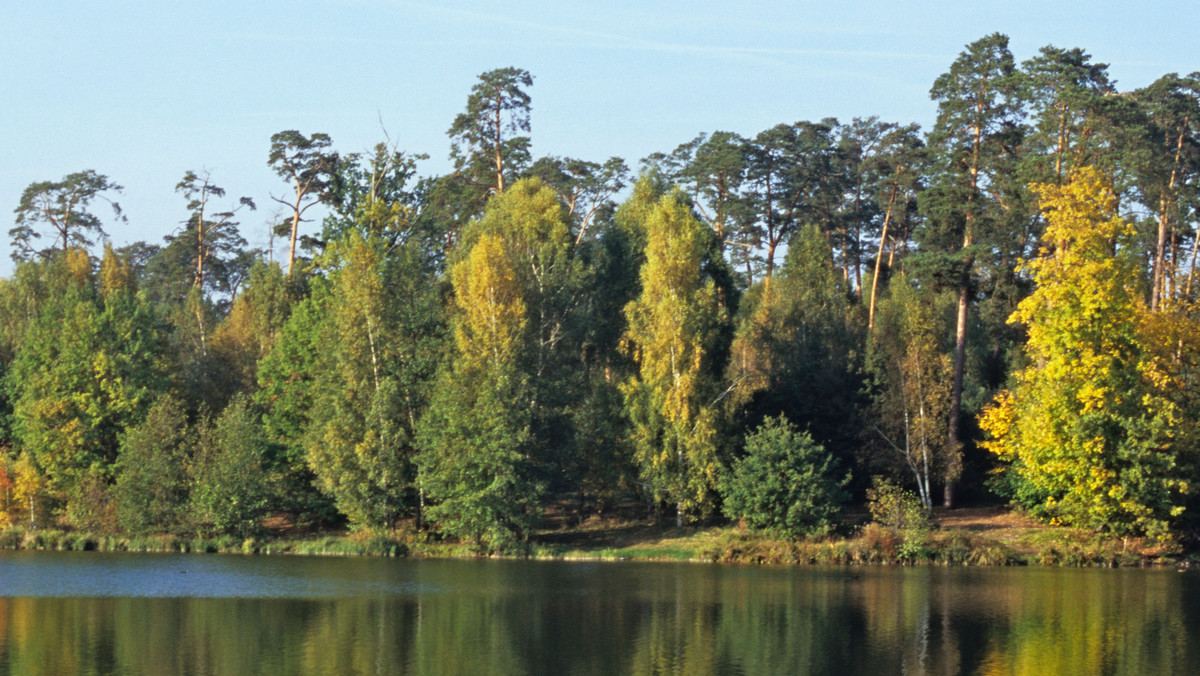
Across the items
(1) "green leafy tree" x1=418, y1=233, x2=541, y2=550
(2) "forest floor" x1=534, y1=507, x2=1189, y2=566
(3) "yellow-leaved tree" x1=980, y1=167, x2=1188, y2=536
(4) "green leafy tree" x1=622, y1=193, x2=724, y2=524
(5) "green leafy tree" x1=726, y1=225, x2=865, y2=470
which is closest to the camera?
(3) "yellow-leaved tree" x1=980, y1=167, x2=1188, y2=536

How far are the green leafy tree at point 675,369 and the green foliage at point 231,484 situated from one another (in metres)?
17.6

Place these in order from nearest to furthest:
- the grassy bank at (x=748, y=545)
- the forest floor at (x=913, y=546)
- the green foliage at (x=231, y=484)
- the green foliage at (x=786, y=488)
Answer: the forest floor at (x=913, y=546)
the grassy bank at (x=748, y=545)
the green foliage at (x=786, y=488)
the green foliage at (x=231, y=484)

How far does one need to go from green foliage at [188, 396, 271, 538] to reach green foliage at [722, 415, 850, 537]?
21948 mm

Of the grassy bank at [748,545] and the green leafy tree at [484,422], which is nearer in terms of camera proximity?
the grassy bank at [748,545]

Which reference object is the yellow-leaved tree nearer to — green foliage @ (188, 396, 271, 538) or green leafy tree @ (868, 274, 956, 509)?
green leafy tree @ (868, 274, 956, 509)

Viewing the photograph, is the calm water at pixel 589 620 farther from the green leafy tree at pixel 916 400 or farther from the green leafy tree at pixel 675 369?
the green leafy tree at pixel 916 400

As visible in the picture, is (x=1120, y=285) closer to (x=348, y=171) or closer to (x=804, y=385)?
(x=804, y=385)

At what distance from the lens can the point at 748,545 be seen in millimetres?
46656

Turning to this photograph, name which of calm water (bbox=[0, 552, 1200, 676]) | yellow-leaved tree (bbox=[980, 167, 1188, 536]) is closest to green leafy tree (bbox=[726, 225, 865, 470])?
yellow-leaved tree (bbox=[980, 167, 1188, 536])

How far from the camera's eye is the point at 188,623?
2986cm

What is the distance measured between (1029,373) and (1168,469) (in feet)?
20.1

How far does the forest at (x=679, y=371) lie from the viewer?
43.9 metres

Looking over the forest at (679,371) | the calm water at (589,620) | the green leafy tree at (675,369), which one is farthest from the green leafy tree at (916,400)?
the calm water at (589,620)

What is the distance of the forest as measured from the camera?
144 feet
